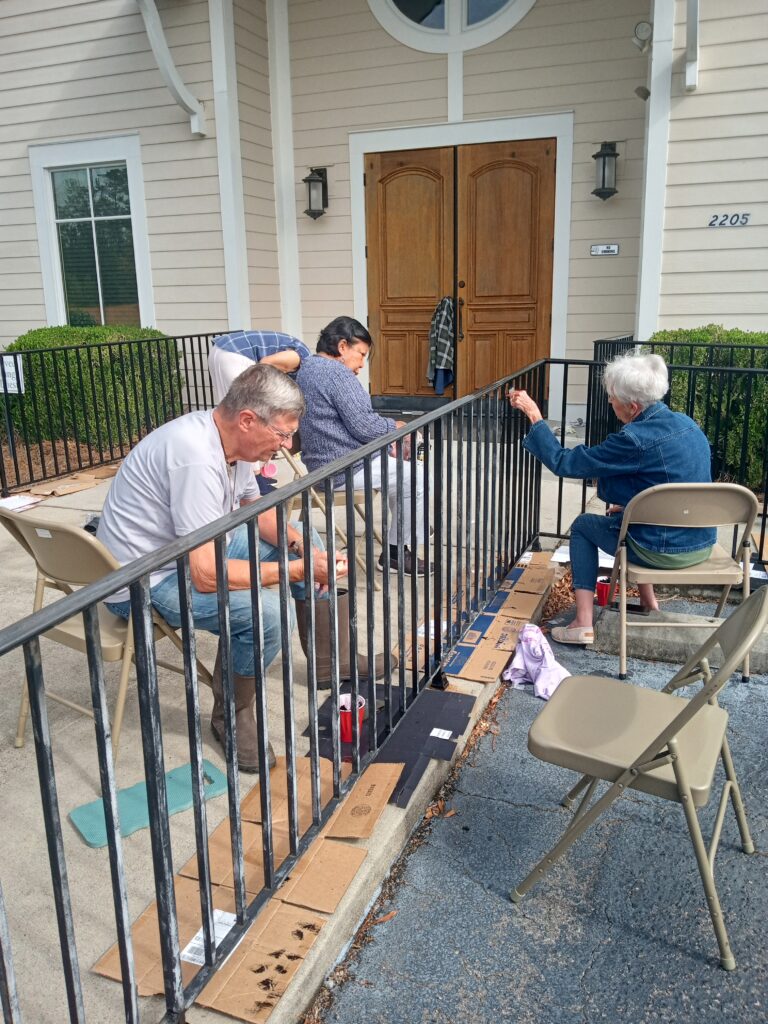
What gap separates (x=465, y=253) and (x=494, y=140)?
1071mm

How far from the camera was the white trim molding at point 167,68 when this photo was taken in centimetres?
774

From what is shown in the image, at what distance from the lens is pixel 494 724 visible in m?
3.14

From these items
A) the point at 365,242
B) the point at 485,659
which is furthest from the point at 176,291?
the point at 485,659

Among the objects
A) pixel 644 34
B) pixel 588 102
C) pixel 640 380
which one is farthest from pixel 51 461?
pixel 644 34

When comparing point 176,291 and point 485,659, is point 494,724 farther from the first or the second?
point 176,291

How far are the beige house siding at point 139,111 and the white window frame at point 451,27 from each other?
5.80 feet

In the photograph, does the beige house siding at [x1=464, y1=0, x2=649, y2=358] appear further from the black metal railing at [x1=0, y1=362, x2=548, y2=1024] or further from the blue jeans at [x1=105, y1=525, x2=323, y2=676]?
the blue jeans at [x1=105, y1=525, x2=323, y2=676]

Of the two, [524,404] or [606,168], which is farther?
[606,168]

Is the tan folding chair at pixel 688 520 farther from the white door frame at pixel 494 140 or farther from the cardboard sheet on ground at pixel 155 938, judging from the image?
the white door frame at pixel 494 140

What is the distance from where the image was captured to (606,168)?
740cm

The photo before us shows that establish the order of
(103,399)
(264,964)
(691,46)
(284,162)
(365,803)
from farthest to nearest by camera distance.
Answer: (284,162) → (103,399) → (691,46) → (365,803) → (264,964)

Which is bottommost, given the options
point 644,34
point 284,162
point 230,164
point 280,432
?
point 280,432

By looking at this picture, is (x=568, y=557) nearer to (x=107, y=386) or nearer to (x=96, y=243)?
(x=107, y=386)

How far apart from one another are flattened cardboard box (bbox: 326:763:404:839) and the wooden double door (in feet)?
21.0
